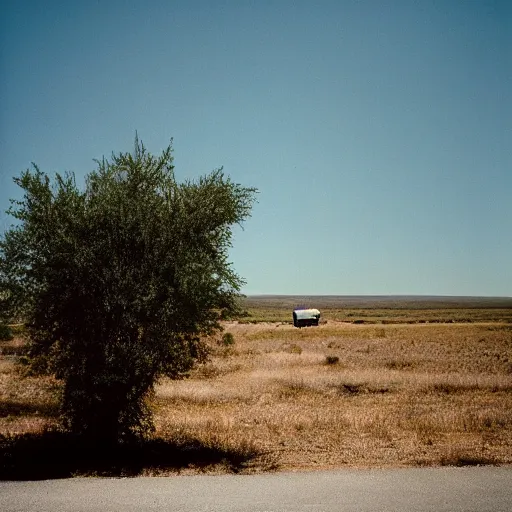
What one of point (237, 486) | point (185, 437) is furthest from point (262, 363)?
point (237, 486)

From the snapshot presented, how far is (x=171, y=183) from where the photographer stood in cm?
1141

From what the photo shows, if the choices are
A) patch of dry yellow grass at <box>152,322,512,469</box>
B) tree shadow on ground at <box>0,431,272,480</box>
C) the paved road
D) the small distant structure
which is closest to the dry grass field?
patch of dry yellow grass at <box>152,322,512,469</box>

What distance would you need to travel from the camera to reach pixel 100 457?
9.41 m

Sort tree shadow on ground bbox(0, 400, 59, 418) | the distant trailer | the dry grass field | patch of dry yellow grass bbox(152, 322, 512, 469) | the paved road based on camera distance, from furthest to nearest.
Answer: the distant trailer < tree shadow on ground bbox(0, 400, 59, 418) < patch of dry yellow grass bbox(152, 322, 512, 469) < the dry grass field < the paved road

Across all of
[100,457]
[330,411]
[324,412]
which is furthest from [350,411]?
[100,457]

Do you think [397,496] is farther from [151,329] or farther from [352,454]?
[151,329]

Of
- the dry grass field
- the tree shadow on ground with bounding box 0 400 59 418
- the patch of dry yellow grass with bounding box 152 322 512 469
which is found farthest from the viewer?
the tree shadow on ground with bounding box 0 400 59 418

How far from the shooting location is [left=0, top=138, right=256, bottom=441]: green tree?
974cm

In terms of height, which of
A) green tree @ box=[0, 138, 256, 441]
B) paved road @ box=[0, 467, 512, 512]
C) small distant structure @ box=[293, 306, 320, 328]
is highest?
green tree @ box=[0, 138, 256, 441]

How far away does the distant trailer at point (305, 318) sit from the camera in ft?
262

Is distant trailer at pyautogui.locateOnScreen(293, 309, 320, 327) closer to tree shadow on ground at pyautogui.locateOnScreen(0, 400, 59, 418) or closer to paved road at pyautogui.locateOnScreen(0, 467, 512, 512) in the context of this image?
tree shadow on ground at pyautogui.locateOnScreen(0, 400, 59, 418)

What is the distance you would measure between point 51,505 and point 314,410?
10588 mm

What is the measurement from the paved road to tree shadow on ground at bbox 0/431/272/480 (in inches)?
45.3

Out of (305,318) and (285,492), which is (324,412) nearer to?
(285,492)
